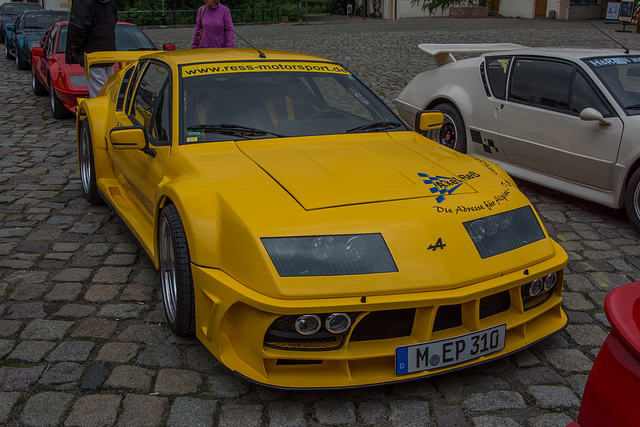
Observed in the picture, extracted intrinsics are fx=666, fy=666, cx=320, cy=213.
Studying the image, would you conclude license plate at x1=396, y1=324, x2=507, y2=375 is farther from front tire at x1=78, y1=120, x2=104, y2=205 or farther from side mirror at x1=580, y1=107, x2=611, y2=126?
front tire at x1=78, y1=120, x2=104, y2=205

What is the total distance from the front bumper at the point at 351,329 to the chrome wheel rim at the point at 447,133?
4157mm

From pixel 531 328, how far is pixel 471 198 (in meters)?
0.70

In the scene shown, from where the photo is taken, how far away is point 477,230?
3.11 metres

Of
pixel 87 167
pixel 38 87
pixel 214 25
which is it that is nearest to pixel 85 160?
pixel 87 167

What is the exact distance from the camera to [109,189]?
205 inches

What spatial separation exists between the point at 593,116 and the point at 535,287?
9.03 ft

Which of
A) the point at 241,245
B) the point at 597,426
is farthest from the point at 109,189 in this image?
the point at 597,426

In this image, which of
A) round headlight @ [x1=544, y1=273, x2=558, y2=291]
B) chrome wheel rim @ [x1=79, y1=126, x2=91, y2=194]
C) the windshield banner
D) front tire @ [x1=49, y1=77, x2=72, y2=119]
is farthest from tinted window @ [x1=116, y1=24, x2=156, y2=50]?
round headlight @ [x1=544, y1=273, x2=558, y2=291]

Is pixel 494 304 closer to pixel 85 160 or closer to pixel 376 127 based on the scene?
pixel 376 127

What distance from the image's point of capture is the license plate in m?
2.84

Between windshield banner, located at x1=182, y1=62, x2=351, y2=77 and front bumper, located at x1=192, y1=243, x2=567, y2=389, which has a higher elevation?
windshield banner, located at x1=182, y1=62, x2=351, y2=77

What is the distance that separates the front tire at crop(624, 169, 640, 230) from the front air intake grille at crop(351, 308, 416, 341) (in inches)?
124

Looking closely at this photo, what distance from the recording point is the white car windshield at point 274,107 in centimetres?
403

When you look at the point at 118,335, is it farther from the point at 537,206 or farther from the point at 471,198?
the point at 537,206
